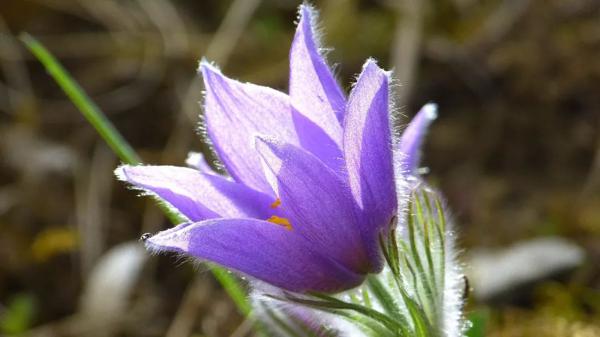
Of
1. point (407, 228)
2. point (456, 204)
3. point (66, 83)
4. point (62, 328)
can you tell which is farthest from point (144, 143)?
point (407, 228)

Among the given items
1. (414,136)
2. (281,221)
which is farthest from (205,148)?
(281,221)

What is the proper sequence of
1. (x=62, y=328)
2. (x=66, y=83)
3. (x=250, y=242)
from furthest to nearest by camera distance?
(x=62, y=328), (x=66, y=83), (x=250, y=242)

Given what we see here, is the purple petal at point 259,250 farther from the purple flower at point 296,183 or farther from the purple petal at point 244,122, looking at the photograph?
the purple petal at point 244,122

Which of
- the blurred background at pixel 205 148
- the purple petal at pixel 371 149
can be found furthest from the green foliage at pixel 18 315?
the purple petal at pixel 371 149

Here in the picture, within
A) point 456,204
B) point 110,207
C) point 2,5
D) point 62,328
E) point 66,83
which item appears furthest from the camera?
point 2,5

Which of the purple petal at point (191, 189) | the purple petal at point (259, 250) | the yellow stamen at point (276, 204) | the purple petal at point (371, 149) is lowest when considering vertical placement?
the purple petal at point (259, 250)

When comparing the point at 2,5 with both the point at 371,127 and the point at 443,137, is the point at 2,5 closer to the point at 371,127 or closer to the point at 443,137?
the point at 443,137
